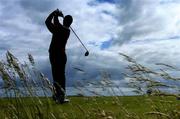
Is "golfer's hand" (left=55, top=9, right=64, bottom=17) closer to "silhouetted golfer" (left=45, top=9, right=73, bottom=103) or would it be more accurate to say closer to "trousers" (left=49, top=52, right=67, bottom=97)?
"silhouetted golfer" (left=45, top=9, right=73, bottom=103)

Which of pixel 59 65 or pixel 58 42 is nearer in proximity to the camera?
pixel 58 42

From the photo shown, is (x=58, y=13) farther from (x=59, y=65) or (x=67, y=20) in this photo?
(x=59, y=65)

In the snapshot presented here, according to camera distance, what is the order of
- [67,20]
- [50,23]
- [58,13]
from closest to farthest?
[50,23] → [67,20] → [58,13]

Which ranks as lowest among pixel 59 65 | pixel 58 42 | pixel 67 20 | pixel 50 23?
pixel 59 65

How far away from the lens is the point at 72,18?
16.6 metres

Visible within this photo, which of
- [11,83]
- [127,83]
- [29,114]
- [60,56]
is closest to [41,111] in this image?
[29,114]

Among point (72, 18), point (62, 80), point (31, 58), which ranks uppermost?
point (72, 18)

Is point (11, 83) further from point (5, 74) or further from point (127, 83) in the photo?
point (127, 83)

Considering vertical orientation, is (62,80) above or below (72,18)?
below

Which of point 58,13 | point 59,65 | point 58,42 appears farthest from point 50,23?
point 59,65

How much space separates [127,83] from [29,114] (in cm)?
117

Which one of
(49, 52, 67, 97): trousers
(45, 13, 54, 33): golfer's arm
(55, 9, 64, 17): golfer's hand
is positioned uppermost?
(55, 9, 64, 17): golfer's hand

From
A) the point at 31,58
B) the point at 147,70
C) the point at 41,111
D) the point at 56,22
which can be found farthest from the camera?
the point at 56,22

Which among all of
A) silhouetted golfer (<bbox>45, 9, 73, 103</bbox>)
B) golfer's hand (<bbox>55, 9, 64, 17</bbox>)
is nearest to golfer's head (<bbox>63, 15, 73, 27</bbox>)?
silhouetted golfer (<bbox>45, 9, 73, 103</bbox>)
